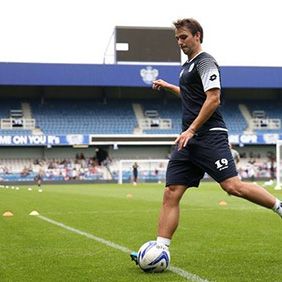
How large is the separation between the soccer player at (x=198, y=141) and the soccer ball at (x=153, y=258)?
0.54ft

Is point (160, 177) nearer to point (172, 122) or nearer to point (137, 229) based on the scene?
point (172, 122)

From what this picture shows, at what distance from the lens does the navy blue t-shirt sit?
601cm

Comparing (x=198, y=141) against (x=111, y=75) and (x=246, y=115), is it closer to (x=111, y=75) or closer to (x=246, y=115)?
(x=111, y=75)

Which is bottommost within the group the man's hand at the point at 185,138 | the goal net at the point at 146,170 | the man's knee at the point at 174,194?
the goal net at the point at 146,170

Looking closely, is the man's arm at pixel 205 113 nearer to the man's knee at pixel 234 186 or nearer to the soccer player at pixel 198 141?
the soccer player at pixel 198 141

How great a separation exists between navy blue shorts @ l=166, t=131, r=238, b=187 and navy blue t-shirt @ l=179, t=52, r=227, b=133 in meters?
0.10

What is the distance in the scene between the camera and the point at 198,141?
6184 millimetres

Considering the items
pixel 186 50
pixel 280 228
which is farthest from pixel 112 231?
pixel 186 50

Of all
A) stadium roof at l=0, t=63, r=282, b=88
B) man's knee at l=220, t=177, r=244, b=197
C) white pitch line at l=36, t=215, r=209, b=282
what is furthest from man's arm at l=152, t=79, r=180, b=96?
stadium roof at l=0, t=63, r=282, b=88

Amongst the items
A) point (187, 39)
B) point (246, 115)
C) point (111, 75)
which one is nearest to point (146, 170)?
point (111, 75)

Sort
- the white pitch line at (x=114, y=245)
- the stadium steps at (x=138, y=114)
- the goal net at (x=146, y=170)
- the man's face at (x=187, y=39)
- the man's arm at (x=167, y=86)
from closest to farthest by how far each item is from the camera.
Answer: the white pitch line at (x=114, y=245) → the man's face at (x=187, y=39) → the man's arm at (x=167, y=86) → the goal net at (x=146, y=170) → the stadium steps at (x=138, y=114)

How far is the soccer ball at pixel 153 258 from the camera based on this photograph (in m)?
6.01

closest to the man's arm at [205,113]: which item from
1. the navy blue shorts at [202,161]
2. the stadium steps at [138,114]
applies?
the navy blue shorts at [202,161]

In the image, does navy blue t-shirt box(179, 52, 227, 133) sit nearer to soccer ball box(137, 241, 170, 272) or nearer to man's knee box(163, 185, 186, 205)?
man's knee box(163, 185, 186, 205)
